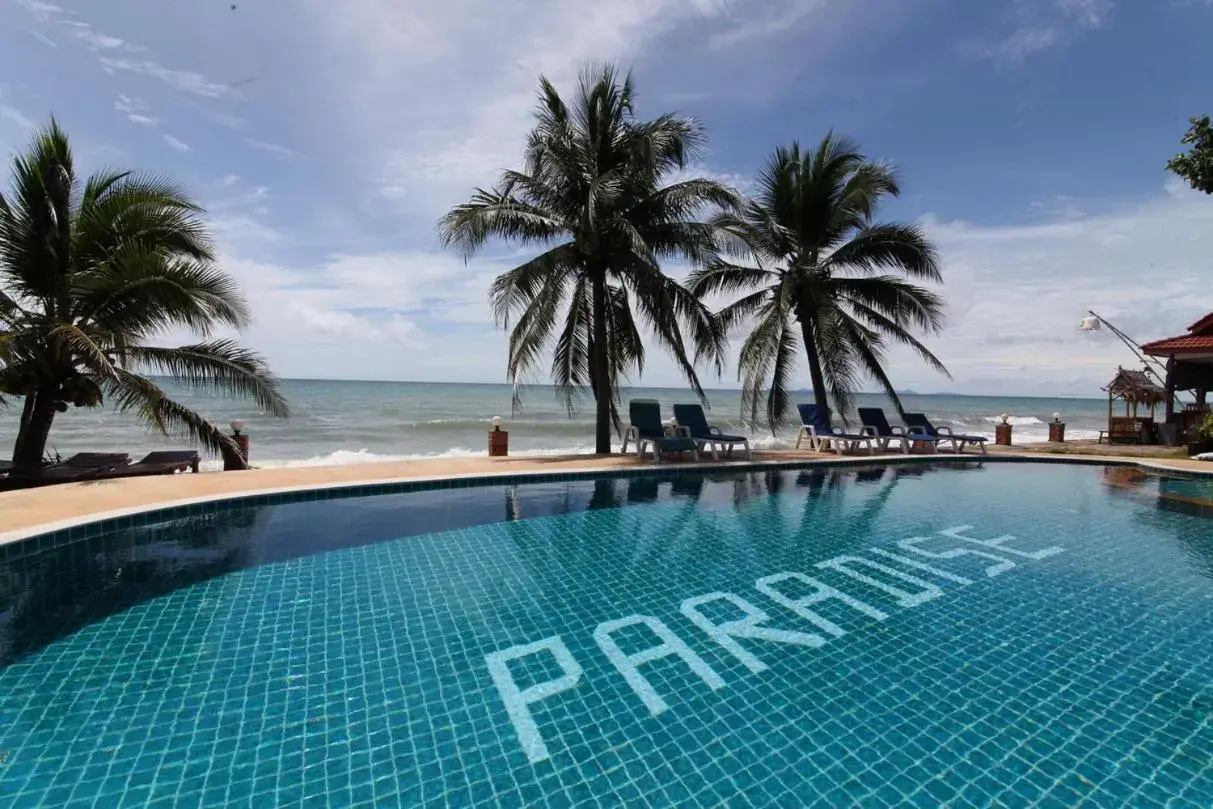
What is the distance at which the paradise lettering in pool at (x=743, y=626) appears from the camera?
10.1 ft

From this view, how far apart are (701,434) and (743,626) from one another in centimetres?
779

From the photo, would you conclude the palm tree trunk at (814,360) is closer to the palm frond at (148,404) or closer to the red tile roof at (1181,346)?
the red tile roof at (1181,346)

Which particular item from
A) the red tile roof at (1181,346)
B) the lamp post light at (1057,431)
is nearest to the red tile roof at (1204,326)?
the red tile roof at (1181,346)

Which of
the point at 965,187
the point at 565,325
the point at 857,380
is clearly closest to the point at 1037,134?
the point at 965,187

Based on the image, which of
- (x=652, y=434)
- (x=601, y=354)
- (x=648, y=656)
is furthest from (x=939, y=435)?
(x=648, y=656)

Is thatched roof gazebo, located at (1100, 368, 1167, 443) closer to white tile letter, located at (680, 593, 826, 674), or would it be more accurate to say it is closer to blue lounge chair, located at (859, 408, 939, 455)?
blue lounge chair, located at (859, 408, 939, 455)

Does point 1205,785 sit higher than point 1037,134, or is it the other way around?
point 1037,134

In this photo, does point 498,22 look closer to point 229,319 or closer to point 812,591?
point 229,319

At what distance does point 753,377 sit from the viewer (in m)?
13.5

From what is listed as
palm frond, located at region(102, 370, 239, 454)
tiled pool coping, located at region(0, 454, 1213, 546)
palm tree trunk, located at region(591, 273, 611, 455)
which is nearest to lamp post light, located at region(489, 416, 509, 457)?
palm tree trunk, located at region(591, 273, 611, 455)

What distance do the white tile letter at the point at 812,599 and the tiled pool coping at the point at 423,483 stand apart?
4.56m

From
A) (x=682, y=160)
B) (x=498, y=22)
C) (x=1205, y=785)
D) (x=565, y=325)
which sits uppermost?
(x=498, y=22)

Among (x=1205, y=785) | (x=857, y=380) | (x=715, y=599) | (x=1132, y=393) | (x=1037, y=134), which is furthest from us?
(x=1132, y=393)

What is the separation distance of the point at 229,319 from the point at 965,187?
721 inches
